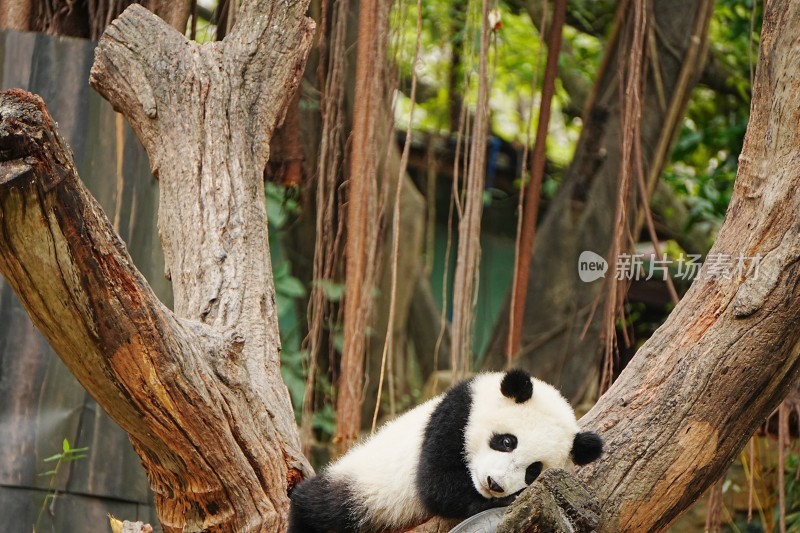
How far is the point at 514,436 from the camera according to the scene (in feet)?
7.92

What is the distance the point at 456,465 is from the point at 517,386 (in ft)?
0.87

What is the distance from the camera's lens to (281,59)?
9.64 ft

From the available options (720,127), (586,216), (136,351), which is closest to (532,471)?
(136,351)

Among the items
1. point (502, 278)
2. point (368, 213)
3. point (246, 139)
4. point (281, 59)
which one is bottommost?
point (502, 278)

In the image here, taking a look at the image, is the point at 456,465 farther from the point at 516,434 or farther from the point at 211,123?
the point at 211,123

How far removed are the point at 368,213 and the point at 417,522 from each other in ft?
4.66

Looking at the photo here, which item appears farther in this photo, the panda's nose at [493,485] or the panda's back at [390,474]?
the panda's back at [390,474]

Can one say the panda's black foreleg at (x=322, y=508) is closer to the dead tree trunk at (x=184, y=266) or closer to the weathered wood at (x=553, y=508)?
the dead tree trunk at (x=184, y=266)

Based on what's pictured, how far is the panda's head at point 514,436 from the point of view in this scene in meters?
2.35

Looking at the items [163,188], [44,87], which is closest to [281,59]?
[163,188]

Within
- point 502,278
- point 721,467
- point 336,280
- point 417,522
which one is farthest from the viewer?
point 502,278

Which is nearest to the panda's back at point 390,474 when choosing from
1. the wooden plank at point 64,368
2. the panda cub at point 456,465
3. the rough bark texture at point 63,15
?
the panda cub at point 456,465

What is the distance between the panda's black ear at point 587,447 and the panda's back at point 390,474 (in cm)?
48

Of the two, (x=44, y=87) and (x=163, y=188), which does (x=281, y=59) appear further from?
(x=44, y=87)
